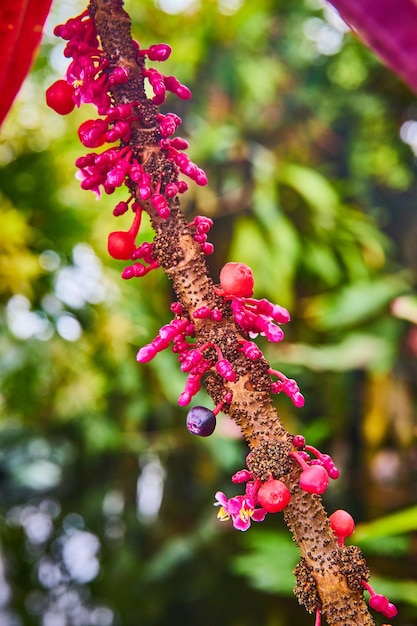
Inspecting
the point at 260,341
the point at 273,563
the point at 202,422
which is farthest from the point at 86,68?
the point at 260,341

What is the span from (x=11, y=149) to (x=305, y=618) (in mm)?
996

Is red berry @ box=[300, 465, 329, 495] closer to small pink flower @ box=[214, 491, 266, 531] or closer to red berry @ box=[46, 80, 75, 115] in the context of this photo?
small pink flower @ box=[214, 491, 266, 531]

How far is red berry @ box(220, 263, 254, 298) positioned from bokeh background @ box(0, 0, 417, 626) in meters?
0.76

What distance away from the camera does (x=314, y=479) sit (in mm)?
180

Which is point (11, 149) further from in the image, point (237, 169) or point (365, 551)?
point (365, 551)

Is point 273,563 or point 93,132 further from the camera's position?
point 273,563

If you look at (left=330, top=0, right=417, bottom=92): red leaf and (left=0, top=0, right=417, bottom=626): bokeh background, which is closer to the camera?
(left=330, top=0, right=417, bottom=92): red leaf

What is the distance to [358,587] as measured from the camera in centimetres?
19

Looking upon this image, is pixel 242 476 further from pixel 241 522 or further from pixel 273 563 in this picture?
pixel 273 563

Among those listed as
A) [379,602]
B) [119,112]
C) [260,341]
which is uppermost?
[260,341]

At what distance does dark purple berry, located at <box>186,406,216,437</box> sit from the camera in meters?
0.20

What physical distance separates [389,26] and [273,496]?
0.15 metres

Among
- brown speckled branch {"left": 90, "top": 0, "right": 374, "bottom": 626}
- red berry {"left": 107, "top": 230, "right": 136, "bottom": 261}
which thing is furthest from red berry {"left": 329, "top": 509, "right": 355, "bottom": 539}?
red berry {"left": 107, "top": 230, "right": 136, "bottom": 261}

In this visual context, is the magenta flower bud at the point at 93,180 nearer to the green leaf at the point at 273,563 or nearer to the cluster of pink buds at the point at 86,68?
the cluster of pink buds at the point at 86,68
